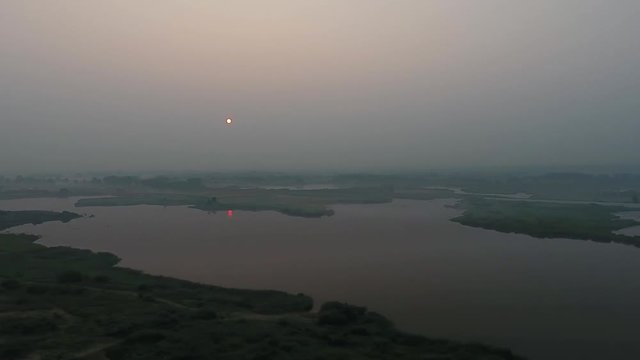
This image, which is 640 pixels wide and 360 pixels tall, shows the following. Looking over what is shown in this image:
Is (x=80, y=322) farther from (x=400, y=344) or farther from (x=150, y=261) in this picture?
(x=150, y=261)

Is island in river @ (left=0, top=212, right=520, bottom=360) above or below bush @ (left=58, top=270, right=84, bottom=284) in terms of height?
below

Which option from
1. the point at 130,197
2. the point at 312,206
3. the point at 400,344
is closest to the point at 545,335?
the point at 400,344

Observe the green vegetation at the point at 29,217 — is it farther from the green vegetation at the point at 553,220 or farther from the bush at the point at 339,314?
the green vegetation at the point at 553,220

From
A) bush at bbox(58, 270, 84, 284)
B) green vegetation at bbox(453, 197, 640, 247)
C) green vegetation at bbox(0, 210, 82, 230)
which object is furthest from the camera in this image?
green vegetation at bbox(0, 210, 82, 230)

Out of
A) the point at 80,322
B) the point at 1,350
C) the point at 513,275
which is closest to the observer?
the point at 1,350

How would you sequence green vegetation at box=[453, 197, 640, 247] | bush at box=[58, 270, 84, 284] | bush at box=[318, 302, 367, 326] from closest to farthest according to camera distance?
bush at box=[318, 302, 367, 326] < bush at box=[58, 270, 84, 284] < green vegetation at box=[453, 197, 640, 247]

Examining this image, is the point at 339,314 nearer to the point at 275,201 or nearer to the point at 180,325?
the point at 180,325

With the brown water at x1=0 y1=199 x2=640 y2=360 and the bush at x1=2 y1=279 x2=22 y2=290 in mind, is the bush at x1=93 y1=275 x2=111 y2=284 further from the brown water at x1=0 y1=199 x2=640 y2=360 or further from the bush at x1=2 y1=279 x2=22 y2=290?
the brown water at x1=0 y1=199 x2=640 y2=360

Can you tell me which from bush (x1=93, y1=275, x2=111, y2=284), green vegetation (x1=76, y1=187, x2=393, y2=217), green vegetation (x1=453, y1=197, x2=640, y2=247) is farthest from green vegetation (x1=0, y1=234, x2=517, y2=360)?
green vegetation (x1=76, y1=187, x2=393, y2=217)
